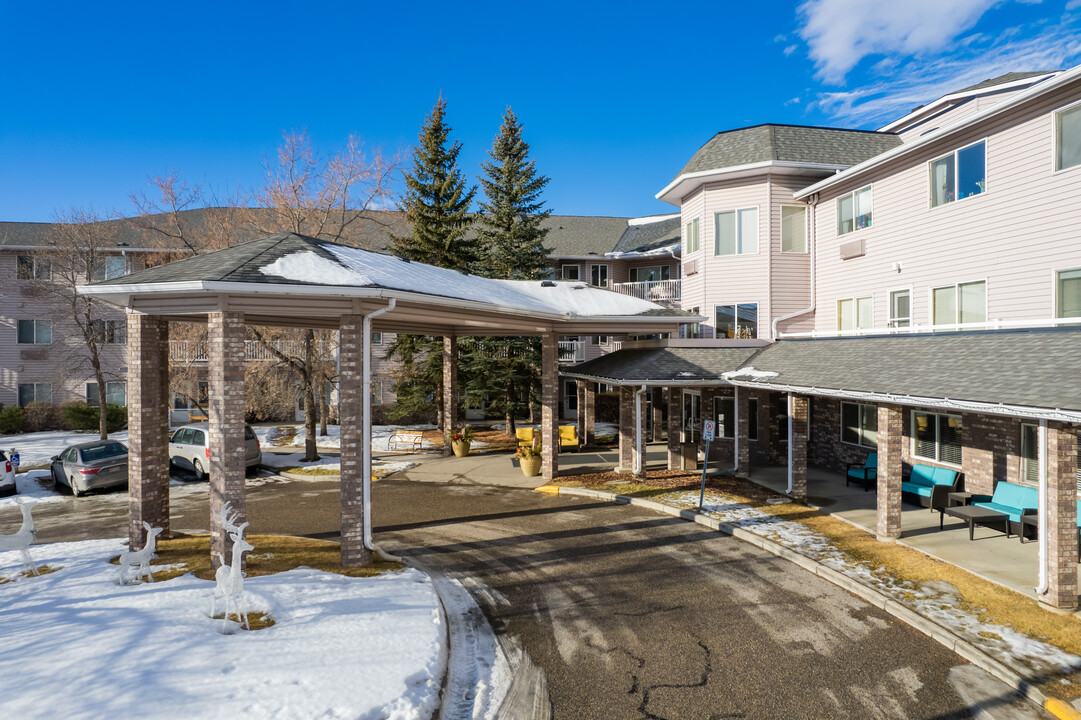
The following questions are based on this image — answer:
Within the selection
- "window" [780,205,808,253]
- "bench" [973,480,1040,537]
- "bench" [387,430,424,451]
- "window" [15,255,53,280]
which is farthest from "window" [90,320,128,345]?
"bench" [973,480,1040,537]

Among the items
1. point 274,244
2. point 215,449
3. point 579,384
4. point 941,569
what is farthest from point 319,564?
point 579,384

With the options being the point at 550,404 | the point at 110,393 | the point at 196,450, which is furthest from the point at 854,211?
the point at 110,393

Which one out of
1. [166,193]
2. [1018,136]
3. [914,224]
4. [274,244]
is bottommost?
[274,244]

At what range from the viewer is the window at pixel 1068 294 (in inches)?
477

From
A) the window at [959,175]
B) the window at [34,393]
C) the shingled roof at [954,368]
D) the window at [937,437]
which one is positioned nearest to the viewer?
the shingled roof at [954,368]

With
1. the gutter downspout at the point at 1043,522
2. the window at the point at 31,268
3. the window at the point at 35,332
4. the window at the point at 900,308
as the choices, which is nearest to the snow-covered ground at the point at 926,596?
the gutter downspout at the point at 1043,522

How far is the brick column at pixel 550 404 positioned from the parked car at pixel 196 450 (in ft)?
34.1

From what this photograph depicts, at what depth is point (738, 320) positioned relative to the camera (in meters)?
21.2

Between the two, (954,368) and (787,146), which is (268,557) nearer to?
(954,368)

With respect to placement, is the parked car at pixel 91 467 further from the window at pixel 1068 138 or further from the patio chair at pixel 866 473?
the window at pixel 1068 138

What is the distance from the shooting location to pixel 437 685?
6.79 metres

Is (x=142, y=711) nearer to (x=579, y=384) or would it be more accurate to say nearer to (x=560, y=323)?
(x=560, y=323)

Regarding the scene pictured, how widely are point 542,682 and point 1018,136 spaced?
15.3m

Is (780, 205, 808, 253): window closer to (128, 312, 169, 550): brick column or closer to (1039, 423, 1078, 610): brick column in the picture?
(1039, 423, 1078, 610): brick column
